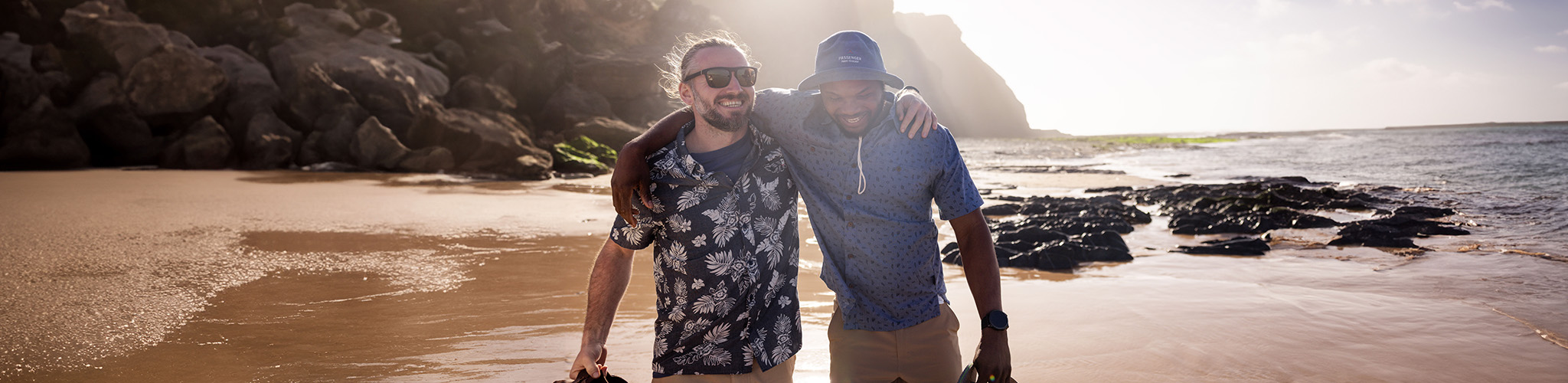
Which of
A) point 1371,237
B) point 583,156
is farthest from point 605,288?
point 583,156

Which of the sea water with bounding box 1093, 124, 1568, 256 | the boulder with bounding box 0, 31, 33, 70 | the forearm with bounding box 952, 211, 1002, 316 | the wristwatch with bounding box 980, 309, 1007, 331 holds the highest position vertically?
the boulder with bounding box 0, 31, 33, 70

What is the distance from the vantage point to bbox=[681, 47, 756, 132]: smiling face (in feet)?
7.97

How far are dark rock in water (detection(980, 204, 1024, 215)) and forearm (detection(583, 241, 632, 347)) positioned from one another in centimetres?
1151

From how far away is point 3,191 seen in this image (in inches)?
451

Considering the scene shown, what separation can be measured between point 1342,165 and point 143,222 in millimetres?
39396

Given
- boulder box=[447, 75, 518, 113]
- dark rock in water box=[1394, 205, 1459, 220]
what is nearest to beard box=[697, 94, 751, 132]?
dark rock in water box=[1394, 205, 1459, 220]

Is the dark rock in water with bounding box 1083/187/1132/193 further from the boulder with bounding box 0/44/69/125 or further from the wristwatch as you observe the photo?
the boulder with bounding box 0/44/69/125

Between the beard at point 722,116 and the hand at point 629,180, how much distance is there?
0.80ft

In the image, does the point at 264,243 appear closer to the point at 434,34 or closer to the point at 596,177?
the point at 596,177

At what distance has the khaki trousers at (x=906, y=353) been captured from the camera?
2619 mm

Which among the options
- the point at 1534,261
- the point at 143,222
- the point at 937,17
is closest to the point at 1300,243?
the point at 1534,261

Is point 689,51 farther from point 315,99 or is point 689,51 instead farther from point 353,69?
point 353,69

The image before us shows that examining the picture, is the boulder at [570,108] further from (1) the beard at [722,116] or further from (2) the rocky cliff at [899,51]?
(1) the beard at [722,116]

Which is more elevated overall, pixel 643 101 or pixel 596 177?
pixel 643 101
